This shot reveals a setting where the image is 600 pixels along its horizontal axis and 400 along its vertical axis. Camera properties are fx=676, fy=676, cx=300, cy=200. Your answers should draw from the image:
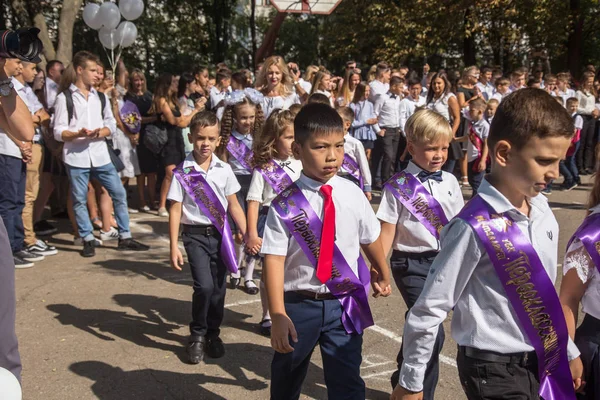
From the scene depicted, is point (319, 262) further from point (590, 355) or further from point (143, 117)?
point (143, 117)

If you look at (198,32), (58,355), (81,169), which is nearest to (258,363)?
(58,355)

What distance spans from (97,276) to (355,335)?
4114 mm

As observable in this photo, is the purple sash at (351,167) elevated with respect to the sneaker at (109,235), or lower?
elevated

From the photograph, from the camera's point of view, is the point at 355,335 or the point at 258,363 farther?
the point at 258,363

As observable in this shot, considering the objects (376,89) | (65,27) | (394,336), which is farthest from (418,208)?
(65,27)

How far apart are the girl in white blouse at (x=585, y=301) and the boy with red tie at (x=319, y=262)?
910 mm

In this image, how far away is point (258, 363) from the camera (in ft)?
14.9

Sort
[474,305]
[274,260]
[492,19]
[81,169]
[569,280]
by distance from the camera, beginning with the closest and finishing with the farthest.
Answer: [474,305]
[569,280]
[274,260]
[81,169]
[492,19]

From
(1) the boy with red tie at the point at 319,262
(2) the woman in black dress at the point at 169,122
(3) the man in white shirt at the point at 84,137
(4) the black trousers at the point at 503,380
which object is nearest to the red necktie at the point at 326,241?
(1) the boy with red tie at the point at 319,262

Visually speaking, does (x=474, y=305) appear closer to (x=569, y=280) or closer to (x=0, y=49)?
(x=569, y=280)

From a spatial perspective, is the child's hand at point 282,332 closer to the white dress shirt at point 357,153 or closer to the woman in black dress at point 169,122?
the white dress shirt at point 357,153

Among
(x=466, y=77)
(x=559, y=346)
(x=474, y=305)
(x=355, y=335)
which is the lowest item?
(x=355, y=335)

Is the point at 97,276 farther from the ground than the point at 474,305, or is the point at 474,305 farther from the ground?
the point at 474,305

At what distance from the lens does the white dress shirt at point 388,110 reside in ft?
39.0
